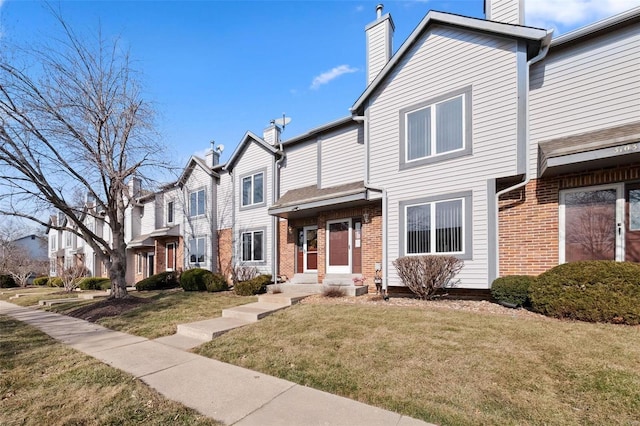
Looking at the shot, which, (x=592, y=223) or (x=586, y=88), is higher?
(x=586, y=88)

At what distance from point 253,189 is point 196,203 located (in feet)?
16.9

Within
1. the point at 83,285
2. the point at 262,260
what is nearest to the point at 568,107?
the point at 262,260

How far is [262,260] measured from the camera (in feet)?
48.5

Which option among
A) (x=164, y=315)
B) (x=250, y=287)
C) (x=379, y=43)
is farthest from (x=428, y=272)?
(x=379, y=43)

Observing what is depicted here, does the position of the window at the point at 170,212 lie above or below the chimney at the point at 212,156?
below

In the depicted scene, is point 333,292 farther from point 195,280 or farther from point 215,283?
point 195,280

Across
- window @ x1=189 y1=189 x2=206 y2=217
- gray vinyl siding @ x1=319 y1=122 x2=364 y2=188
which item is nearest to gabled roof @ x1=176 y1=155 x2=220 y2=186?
window @ x1=189 y1=189 x2=206 y2=217

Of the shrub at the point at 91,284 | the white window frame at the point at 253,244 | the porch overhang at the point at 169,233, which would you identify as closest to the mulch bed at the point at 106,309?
the white window frame at the point at 253,244

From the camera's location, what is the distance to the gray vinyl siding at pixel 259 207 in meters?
14.7

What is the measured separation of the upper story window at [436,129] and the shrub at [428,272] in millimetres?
2937

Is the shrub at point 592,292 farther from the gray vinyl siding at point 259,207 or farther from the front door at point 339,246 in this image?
the gray vinyl siding at point 259,207

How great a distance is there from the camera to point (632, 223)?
23.9 feet

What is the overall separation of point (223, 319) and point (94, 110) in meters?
8.32

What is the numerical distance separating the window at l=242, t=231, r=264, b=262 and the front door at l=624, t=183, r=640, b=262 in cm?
1234
